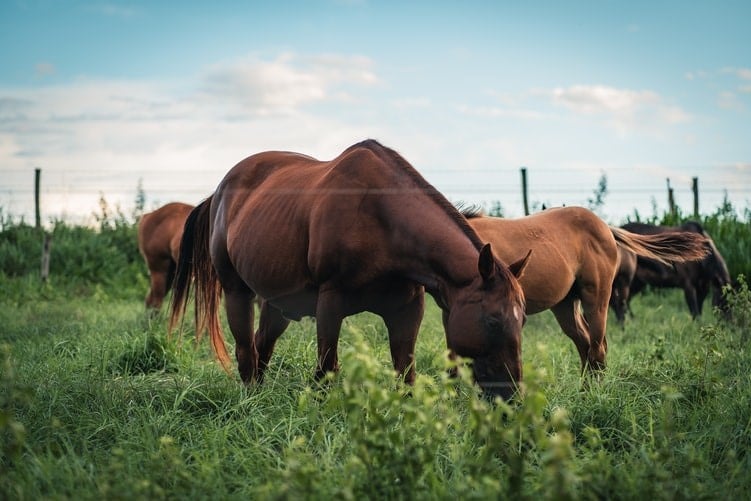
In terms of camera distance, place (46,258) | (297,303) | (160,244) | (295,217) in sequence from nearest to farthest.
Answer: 1. (295,217)
2. (297,303)
3. (160,244)
4. (46,258)

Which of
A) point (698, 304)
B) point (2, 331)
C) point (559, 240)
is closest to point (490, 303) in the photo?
point (559, 240)

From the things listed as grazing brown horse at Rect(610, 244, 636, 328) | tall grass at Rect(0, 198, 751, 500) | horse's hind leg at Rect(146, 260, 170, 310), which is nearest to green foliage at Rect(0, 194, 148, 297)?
horse's hind leg at Rect(146, 260, 170, 310)

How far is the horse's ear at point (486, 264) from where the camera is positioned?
3627mm

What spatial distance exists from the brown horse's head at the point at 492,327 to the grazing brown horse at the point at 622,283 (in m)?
5.97

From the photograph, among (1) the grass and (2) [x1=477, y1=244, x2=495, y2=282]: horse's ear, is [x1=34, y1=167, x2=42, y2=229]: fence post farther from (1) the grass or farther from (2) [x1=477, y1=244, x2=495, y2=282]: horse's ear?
(2) [x1=477, y1=244, x2=495, y2=282]: horse's ear

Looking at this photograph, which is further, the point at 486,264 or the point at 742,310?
the point at 742,310

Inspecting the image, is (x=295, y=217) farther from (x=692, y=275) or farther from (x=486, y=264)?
(x=692, y=275)

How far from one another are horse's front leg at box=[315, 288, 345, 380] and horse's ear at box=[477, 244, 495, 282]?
2.98 feet

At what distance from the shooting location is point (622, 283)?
9.54 metres

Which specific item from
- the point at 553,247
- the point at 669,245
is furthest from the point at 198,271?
the point at 669,245

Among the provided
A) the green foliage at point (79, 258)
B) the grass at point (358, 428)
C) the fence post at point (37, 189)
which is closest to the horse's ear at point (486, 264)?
the grass at point (358, 428)

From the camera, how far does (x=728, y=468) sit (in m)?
3.35

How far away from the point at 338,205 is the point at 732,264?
1037cm

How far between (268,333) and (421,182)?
71.8 inches
